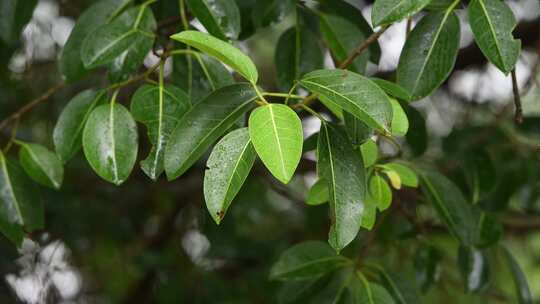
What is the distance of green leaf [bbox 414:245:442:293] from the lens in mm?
1495

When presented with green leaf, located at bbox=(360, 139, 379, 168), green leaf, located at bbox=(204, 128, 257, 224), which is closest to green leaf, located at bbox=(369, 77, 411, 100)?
Result: green leaf, located at bbox=(360, 139, 379, 168)

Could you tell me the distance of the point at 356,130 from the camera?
97cm

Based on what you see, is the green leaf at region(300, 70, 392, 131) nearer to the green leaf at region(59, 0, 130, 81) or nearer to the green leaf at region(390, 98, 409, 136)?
the green leaf at region(390, 98, 409, 136)

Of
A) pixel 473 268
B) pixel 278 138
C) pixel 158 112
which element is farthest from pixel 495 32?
pixel 473 268

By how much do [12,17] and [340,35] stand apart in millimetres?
588

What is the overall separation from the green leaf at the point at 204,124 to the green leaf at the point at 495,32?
0.31 m

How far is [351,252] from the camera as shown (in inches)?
76.5

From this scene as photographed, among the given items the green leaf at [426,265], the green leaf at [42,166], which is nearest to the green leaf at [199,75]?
the green leaf at [42,166]

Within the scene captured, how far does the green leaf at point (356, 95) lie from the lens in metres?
0.88

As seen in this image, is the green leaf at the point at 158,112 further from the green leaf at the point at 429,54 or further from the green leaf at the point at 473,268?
the green leaf at the point at 473,268

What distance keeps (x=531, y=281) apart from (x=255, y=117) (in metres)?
2.78

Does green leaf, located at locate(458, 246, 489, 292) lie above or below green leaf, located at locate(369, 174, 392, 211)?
below

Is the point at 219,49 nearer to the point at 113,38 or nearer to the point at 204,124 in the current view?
the point at 204,124

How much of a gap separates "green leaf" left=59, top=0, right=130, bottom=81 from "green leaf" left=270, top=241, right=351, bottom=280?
1.54 feet
